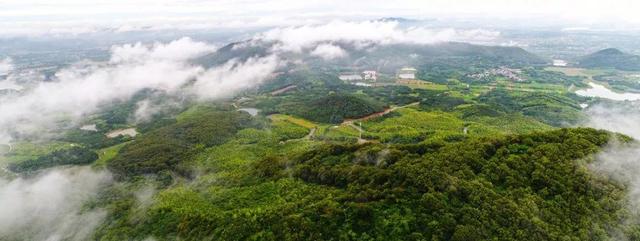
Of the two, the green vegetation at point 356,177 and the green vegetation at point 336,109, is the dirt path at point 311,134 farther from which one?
the green vegetation at point 336,109

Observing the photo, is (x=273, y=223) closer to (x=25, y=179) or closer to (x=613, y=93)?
(x=25, y=179)

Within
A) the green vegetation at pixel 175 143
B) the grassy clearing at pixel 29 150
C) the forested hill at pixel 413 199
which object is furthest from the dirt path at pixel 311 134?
the grassy clearing at pixel 29 150

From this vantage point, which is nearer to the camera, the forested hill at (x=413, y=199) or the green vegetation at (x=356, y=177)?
the forested hill at (x=413, y=199)

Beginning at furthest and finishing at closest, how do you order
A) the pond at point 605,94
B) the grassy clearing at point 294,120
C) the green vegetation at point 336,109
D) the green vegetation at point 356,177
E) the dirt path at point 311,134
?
1. the pond at point 605,94
2. the green vegetation at point 336,109
3. the grassy clearing at point 294,120
4. the dirt path at point 311,134
5. the green vegetation at point 356,177

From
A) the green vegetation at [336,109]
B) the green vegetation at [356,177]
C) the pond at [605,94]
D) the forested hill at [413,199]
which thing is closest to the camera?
the forested hill at [413,199]

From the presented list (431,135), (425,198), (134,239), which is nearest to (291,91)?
(431,135)

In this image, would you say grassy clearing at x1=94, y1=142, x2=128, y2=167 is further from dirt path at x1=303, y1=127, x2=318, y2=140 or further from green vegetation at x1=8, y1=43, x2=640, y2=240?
dirt path at x1=303, y1=127, x2=318, y2=140

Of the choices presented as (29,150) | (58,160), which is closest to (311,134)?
(58,160)

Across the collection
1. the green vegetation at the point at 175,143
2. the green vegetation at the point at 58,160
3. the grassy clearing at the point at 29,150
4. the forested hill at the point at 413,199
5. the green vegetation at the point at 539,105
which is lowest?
the grassy clearing at the point at 29,150

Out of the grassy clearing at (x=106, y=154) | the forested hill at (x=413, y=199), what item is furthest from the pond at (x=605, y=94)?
the grassy clearing at (x=106, y=154)

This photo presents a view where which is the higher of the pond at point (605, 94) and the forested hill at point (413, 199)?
the forested hill at point (413, 199)
